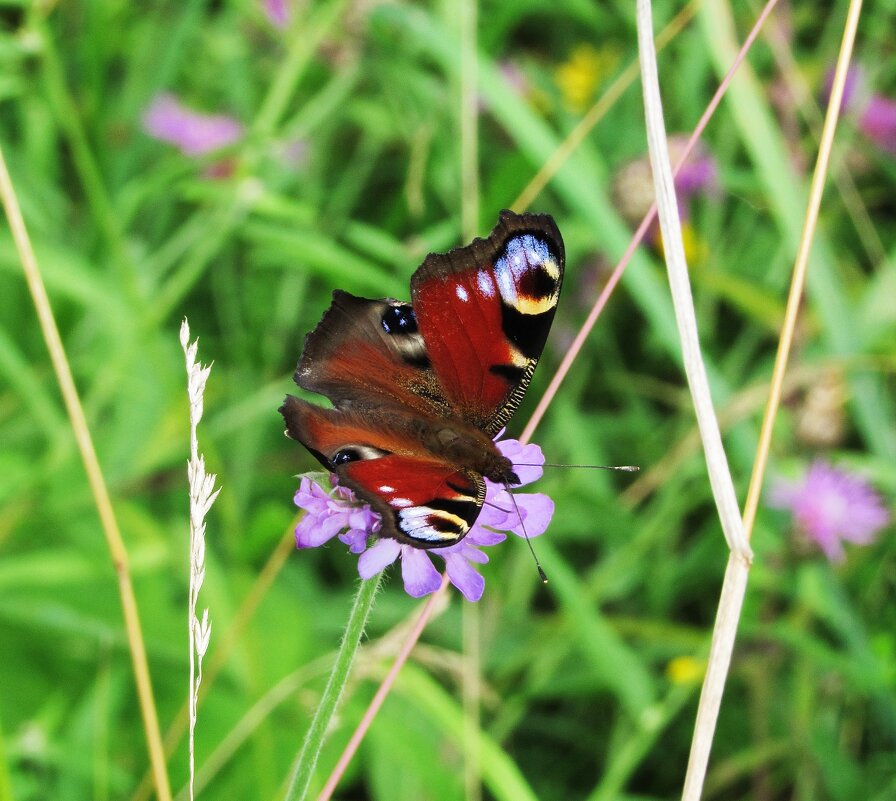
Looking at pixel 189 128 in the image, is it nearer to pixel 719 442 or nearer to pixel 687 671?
pixel 687 671

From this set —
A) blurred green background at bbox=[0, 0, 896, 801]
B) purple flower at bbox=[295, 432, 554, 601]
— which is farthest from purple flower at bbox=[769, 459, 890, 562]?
purple flower at bbox=[295, 432, 554, 601]

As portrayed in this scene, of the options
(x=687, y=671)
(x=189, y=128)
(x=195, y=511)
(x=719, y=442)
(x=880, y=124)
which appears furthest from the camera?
(x=880, y=124)

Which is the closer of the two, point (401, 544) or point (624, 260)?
point (401, 544)

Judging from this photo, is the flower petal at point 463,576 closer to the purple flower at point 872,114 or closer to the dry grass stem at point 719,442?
the dry grass stem at point 719,442

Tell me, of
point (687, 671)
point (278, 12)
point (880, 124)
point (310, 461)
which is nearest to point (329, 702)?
point (687, 671)

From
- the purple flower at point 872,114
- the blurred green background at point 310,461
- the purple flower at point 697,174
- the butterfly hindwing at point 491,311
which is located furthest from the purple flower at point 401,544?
A: the purple flower at point 872,114

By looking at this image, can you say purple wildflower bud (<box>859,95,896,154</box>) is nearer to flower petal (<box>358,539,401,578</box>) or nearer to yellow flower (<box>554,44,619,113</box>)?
yellow flower (<box>554,44,619,113</box>)

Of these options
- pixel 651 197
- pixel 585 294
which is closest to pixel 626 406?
pixel 585 294
